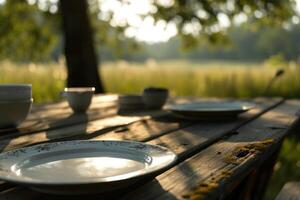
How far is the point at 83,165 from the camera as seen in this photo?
0.67 metres

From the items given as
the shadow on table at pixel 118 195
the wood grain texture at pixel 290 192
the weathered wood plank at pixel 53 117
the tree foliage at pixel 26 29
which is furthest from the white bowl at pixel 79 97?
the tree foliage at pixel 26 29

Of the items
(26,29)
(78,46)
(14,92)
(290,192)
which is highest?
(26,29)

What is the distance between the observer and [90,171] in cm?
64

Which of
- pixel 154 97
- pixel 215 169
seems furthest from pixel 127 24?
pixel 215 169

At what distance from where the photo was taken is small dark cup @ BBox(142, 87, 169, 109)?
1637 mm

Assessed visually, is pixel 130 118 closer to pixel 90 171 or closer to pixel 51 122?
pixel 51 122

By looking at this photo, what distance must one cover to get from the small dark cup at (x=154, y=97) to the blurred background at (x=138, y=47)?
110cm

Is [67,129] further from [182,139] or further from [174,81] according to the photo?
[174,81]

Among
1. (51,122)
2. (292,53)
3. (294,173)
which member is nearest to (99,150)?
(51,122)

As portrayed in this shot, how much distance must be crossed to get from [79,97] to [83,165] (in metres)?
0.85

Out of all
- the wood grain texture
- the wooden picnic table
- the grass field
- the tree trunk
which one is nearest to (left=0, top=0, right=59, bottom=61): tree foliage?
the grass field

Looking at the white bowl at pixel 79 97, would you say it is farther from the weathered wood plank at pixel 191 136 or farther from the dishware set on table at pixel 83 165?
the dishware set on table at pixel 83 165

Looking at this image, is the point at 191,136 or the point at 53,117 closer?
the point at 191,136

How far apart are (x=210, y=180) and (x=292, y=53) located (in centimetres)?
4100
